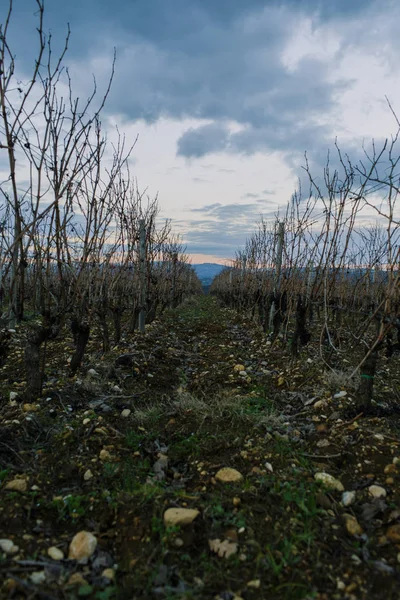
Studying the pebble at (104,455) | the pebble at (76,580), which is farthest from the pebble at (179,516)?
the pebble at (104,455)

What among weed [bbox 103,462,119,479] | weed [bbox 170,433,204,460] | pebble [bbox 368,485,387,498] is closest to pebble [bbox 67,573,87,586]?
weed [bbox 103,462,119,479]

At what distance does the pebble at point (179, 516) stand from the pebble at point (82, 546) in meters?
0.40

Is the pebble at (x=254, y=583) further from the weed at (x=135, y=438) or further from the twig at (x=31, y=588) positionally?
the weed at (x=135, y=438)

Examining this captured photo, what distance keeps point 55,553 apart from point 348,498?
174 centimetres

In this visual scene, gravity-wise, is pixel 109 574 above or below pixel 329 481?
below

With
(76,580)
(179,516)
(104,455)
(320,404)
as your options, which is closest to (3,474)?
(104,455)

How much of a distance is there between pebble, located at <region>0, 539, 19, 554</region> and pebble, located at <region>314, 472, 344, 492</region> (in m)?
1.85

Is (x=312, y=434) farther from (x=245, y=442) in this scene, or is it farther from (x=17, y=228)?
(x=17, y=228)

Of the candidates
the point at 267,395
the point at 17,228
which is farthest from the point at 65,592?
the point at 267,395

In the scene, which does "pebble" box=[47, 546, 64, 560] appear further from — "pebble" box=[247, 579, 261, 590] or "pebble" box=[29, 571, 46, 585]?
"pebble" box=[247, 579, 261, 590]

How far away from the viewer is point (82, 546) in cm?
179

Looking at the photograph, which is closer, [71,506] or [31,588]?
[31,588]

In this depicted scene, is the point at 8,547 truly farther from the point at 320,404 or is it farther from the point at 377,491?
the point at 320,404

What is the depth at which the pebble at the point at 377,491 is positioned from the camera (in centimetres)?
219
